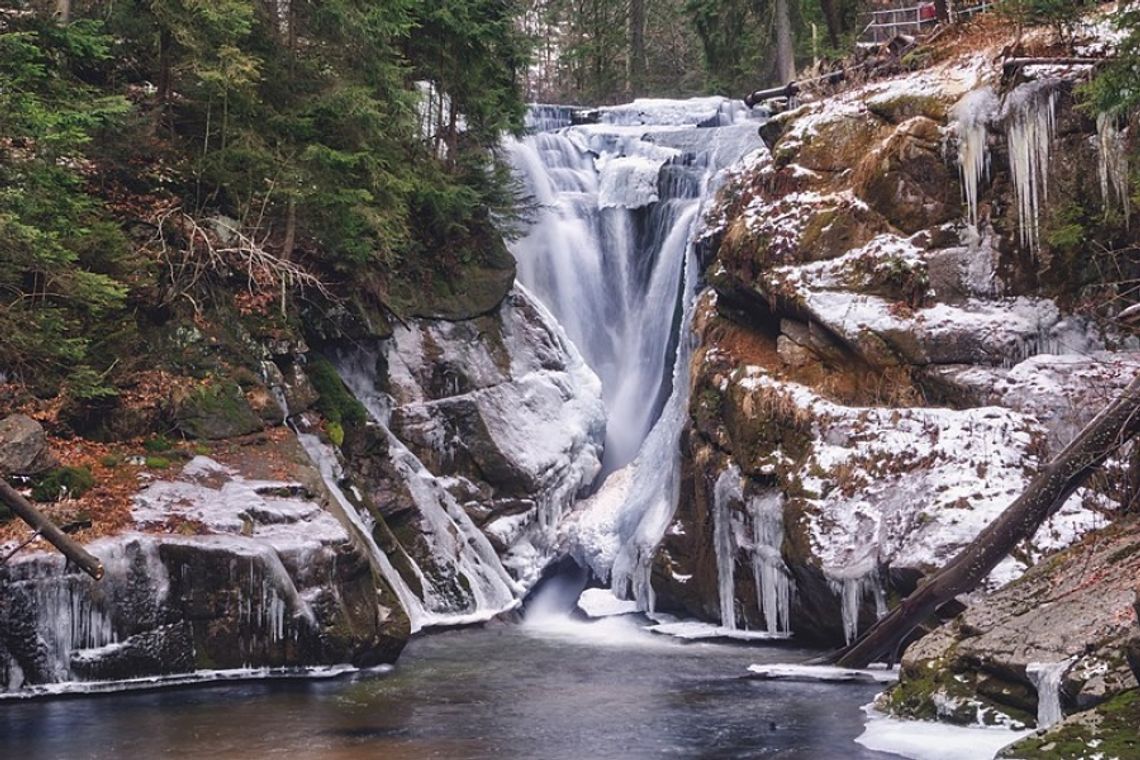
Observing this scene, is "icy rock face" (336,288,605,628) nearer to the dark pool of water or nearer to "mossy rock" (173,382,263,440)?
"mossy rock" (173,382,263,440)

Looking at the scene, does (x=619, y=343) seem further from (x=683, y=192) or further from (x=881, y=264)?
(x=881, y=264)

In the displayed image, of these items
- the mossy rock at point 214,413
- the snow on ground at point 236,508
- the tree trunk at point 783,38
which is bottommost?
the snow on ground at point 236,508

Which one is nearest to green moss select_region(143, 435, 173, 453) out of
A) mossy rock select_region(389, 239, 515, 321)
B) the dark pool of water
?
the dark pool of water

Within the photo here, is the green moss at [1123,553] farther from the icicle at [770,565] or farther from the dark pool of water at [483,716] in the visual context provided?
the icicle at [770,565]

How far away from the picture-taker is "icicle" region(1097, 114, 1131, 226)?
1307 cm

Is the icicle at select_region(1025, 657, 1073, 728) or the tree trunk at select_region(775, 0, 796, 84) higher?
the tree trunk at select_region(775, 0, 796, 84)

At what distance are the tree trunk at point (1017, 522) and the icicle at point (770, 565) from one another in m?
2.01

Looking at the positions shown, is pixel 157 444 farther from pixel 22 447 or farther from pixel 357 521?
pixel 357 521

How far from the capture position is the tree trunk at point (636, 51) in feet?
124

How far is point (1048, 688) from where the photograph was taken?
309 inches

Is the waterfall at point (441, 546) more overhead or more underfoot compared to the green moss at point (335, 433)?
more underfoot

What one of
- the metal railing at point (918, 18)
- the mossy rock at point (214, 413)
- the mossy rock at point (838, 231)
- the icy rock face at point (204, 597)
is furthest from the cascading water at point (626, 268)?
the mossy rock at point (214, 413)

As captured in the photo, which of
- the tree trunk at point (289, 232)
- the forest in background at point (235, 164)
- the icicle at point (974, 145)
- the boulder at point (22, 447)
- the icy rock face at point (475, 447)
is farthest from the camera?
the icy rock face at point (475, 447)

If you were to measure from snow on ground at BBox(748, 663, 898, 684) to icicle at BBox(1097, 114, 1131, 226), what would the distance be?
619 cm
